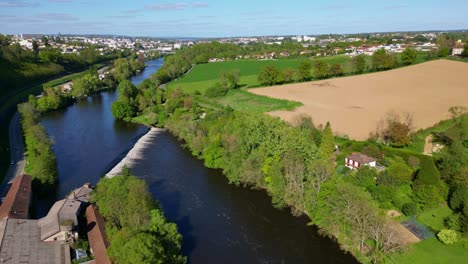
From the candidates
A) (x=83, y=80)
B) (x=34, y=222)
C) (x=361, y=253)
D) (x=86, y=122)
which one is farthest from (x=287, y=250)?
(x=83, y=80)

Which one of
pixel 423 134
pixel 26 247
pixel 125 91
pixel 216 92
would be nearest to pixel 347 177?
pixel 423 134

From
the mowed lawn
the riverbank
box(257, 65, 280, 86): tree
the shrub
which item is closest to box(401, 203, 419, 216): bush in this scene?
the shrub

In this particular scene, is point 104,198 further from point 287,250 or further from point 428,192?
point 428,192

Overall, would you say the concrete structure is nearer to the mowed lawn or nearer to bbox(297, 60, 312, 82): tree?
the mowed lawn

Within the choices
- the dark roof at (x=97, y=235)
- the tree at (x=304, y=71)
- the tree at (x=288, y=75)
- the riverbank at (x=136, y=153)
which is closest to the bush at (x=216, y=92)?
the tree at (x=288, y=75)

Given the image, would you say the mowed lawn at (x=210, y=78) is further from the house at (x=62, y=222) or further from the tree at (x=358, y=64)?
the house at (x=62, y=222)
